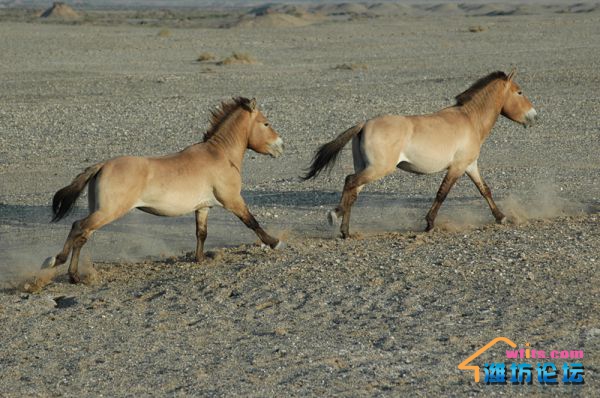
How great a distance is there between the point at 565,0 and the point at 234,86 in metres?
126

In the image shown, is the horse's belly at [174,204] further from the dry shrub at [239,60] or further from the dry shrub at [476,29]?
the dry shrub at [476,29]

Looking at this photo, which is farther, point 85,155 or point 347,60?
point 347,60

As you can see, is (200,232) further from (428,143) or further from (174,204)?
(428,143)

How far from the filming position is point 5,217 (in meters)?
12.3

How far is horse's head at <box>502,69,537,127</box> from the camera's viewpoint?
38.2 feet

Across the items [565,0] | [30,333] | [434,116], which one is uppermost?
[434,116]

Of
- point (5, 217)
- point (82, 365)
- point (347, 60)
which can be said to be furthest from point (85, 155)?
point (347, 60)

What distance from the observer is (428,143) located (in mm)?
10664

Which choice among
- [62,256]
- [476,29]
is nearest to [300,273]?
[62,256]

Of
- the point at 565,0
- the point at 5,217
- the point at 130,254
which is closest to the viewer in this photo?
the point at 130,254

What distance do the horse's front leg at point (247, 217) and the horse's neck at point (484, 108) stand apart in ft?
9.31

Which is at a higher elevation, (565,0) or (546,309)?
(546,309)

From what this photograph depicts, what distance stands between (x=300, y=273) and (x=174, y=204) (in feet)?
4.28

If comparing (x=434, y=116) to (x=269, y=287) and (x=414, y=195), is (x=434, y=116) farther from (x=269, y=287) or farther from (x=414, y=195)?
(x=269, y=287)
